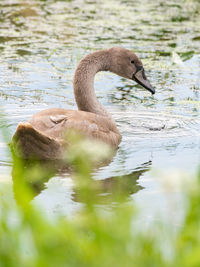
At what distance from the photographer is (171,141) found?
23.6ft

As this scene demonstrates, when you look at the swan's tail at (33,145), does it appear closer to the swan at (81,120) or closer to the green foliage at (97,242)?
the swan at (81,120)

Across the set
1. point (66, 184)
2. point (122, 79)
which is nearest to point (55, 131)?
point (66, 184)

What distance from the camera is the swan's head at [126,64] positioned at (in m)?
7.92

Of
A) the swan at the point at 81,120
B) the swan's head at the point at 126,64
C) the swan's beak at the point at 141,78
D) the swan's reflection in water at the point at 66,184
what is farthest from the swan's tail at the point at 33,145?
the swan's beak at the point at 141,78

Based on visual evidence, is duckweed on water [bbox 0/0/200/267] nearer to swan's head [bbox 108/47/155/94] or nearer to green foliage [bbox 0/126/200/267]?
green foliage [bbox 0/126/200/267]

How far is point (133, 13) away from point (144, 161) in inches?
329

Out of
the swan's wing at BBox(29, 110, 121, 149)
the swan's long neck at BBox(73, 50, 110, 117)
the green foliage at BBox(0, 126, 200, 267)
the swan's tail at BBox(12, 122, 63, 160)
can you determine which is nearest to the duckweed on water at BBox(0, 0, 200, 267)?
the green foliage at BBox(0, 126, 200, 267)

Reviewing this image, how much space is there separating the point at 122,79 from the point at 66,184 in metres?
4.77

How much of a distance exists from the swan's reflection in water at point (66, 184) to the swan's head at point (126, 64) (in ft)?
6.34

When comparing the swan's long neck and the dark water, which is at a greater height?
the swan's long neck

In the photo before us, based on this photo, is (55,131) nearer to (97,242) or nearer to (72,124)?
(72,124)

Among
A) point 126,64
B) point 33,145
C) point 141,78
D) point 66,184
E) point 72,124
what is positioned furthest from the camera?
point 141,78

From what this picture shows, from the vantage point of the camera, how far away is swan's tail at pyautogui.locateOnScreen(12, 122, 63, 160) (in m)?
5.71

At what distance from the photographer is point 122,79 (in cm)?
1020
